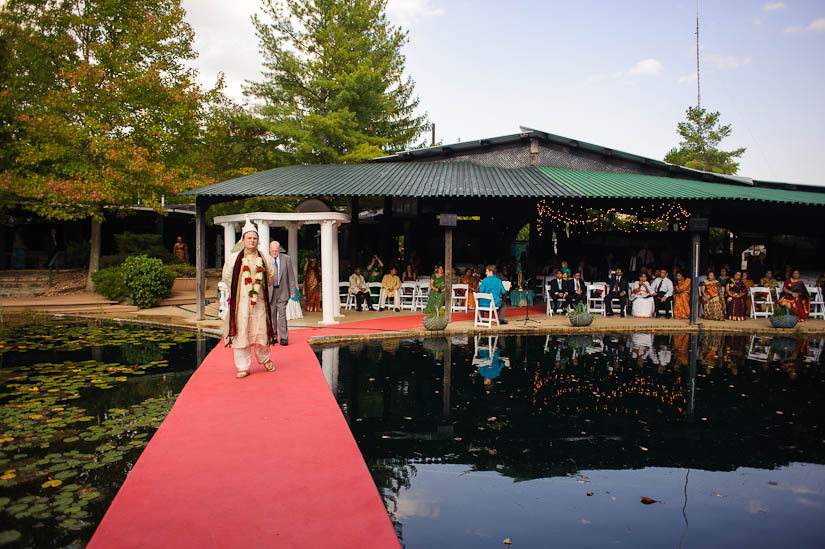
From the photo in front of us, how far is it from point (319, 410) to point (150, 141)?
51.9 feet

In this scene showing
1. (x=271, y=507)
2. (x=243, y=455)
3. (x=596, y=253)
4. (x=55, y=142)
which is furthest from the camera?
(x=596, y=253)

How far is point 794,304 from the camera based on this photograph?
1323 centimetres

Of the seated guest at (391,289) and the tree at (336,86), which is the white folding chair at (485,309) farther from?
the tree at (336,86)

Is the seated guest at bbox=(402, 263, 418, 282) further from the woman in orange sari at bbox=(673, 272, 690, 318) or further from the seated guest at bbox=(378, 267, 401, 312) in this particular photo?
the woman in orange sari at bbox=(673, 272, 690, 318)

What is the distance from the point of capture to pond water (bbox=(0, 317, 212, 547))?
3.49 meters

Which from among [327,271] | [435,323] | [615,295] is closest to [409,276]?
[327,271]

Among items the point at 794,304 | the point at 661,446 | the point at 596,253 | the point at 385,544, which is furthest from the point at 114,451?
the point at 596,253

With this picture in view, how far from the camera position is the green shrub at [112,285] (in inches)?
624

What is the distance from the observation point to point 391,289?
14.8m

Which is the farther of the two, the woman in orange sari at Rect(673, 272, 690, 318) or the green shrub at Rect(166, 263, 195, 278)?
the green shrub at Rect(166, 263, 195, 278)

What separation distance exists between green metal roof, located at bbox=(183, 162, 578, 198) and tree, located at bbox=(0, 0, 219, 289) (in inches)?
195

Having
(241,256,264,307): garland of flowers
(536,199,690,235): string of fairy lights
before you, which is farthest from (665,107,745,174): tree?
(241,256,264,307): garland of flowers

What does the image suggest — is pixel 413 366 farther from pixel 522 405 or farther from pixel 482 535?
pixel 482 535

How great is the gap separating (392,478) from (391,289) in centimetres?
1066
